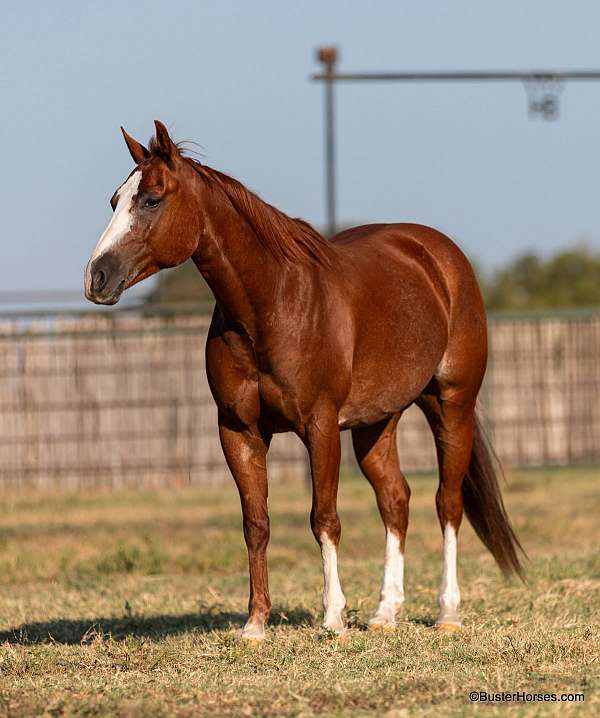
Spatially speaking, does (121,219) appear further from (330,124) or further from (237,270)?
(330,124)

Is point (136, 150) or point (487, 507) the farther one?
point (487, 507)

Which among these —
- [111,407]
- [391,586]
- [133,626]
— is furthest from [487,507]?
[111,407]

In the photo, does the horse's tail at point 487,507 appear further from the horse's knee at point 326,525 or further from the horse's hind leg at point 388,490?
the horse's knee at point 326,525

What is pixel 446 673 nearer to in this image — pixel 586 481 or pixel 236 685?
pixel 236 685

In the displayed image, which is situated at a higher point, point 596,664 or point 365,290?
point 365,290

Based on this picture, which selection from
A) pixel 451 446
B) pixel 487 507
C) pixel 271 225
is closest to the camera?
pixel 271 225

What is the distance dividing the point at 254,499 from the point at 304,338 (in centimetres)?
82

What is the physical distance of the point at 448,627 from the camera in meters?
6.46

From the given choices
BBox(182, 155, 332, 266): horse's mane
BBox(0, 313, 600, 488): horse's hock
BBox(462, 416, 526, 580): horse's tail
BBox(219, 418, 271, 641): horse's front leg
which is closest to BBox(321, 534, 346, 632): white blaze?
BBox(219, 418, 271, 641): horse's front leg

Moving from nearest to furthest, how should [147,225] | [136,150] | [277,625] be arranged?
1. [147,225]
2. [136,150]
3. [277,625]

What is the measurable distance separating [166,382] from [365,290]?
10519mm

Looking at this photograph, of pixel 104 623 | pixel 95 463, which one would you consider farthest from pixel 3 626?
pixel 95 463

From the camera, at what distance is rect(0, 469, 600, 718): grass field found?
4.87 meters

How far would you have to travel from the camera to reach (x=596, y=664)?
5.39 metres
